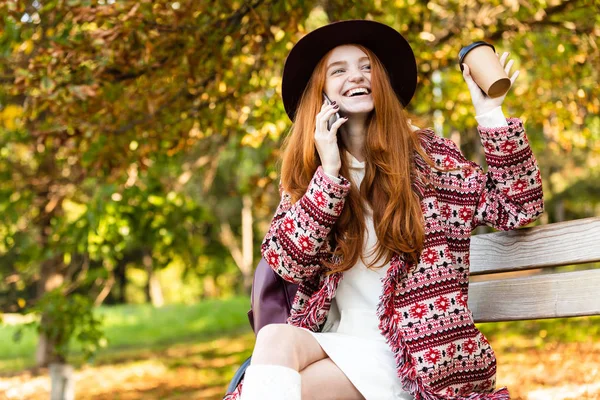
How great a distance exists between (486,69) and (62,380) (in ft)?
19.1

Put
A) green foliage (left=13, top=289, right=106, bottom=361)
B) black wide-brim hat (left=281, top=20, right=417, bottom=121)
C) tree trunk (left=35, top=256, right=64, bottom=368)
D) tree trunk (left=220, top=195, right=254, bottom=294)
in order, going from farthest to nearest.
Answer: tree trunk (left=220, top=195, right=254, bottom=294) < tree trunk (left=35, top=256, right=64, bottom=368) < green foliage (left=13, top=289, right=106, bottom=361) < black wide-brim hat (left=281, top=20, right=417, bottom=121)

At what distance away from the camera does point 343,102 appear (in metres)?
2.69

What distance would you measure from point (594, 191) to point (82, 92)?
43.5ft

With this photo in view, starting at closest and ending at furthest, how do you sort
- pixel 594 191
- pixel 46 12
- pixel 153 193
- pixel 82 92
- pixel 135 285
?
pixel 82 92
pixel 46 12
pixel 153 193
pixel 594 191
pixel 135 285

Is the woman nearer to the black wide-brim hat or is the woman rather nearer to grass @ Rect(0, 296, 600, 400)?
the black wide-brim hat

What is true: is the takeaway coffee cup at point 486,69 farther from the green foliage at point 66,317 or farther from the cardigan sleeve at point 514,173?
the green foliage at point 66,317

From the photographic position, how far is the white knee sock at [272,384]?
2174 mm

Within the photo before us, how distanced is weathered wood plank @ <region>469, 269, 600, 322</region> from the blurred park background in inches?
30.7

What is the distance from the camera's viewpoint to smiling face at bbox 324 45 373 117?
268cm

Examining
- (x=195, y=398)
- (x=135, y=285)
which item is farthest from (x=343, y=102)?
(x=135, y=285)

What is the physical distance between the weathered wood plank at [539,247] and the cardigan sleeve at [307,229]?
25.6 inches

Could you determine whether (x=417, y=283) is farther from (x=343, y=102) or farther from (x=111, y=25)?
(x=111, y=25)

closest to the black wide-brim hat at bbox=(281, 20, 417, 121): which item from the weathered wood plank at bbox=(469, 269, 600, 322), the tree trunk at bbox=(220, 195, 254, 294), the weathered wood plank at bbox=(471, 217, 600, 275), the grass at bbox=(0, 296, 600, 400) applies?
the weathered wood plank at bbox=(471, 217, 600, 275)

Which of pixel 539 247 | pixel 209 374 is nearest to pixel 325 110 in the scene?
pixel 539 247
